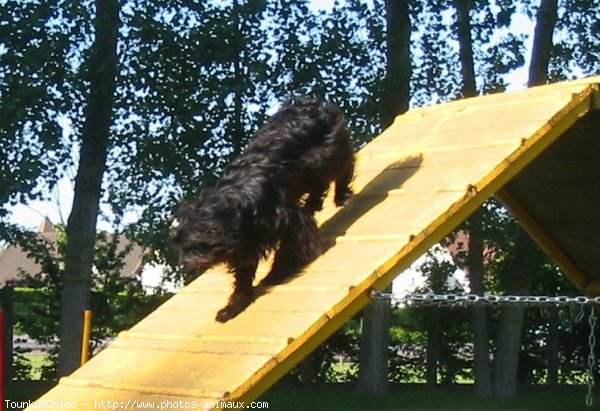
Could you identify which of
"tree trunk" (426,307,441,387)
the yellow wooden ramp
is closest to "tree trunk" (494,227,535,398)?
"tree trunk" (426,307,441,387)

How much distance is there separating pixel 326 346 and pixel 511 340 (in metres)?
2.62

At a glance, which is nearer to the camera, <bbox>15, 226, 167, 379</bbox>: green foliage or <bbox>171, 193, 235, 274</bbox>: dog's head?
<bbox>171, 193, 235, 274</bbox>: dog's head

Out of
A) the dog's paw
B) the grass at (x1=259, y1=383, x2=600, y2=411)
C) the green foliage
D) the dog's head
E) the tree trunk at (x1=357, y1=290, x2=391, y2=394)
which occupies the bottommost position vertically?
the dog's paw

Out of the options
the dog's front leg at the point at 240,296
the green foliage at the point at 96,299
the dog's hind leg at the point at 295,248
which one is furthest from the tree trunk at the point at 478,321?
the dog's front leg at the point at 240,296

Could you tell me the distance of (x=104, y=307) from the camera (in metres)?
14.5

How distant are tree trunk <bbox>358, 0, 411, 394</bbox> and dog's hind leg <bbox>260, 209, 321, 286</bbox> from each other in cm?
899

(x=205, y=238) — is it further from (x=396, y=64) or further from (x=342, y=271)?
(x=396, y=64)

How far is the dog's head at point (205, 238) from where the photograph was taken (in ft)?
15.5

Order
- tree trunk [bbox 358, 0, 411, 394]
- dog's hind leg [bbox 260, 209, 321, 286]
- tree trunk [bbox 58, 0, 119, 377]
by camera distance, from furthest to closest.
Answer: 1. tree trunk [bbox 358, 0, 411, 394]
2. tree trunk [bbox 58, 0, 119, 377]
3. dog's hind leg [bbox 260, 209, 321, 286]

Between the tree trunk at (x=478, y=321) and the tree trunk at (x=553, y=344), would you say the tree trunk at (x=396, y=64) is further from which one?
the tree trunk at (x=553, y=344)

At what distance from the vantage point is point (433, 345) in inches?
608

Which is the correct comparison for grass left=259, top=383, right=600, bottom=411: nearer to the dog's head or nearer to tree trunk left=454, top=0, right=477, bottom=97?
tree trunk left=454, top=0, right=477, bottom=97

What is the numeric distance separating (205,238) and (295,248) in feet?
1.74

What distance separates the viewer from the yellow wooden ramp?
4363 millimetres
